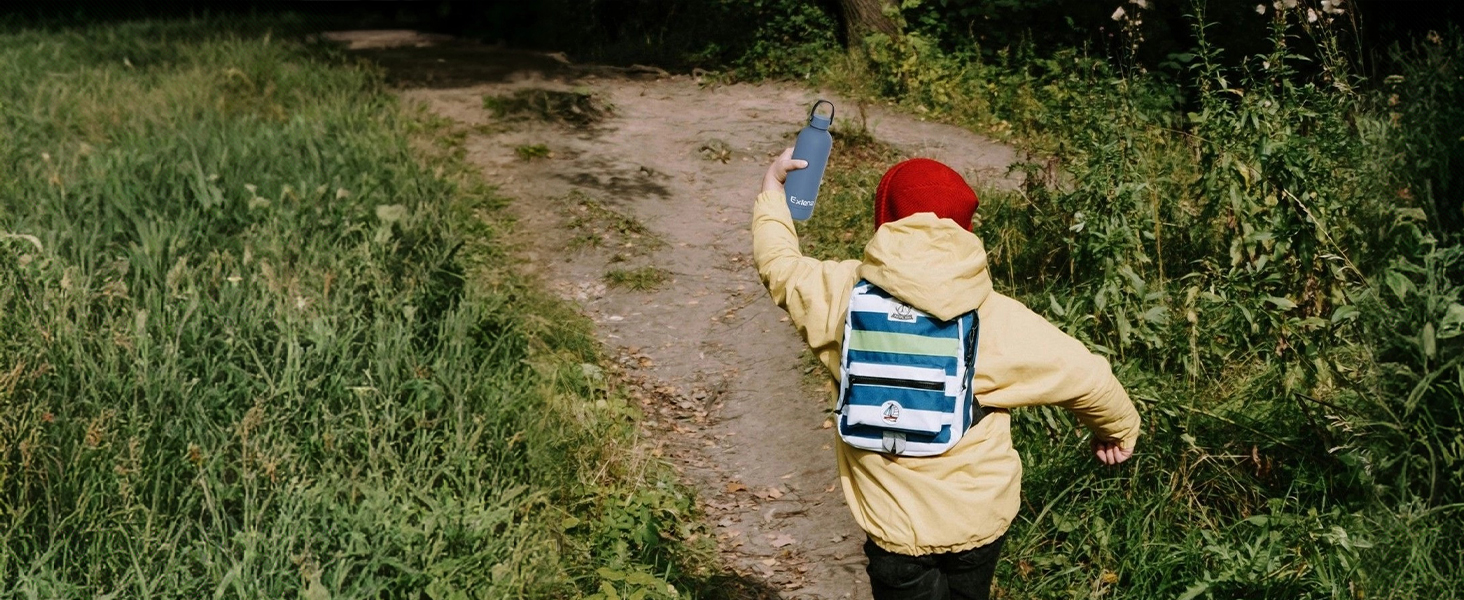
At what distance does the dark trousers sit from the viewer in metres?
3.05

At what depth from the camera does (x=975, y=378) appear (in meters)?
2.96

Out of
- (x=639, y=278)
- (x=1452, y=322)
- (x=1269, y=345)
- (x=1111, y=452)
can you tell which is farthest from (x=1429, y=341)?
(x=639, y=278)

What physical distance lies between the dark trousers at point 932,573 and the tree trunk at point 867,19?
8.89 metres

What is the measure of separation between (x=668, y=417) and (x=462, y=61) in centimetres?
915

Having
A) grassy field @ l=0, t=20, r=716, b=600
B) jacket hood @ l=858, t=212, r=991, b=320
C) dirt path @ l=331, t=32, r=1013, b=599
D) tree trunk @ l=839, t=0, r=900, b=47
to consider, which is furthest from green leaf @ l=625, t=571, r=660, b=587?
tree trunk @ l=839, t=0, r=900, b=47

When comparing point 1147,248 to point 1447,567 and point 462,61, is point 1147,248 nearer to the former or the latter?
point 1447,567

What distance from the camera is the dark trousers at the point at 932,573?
305cm

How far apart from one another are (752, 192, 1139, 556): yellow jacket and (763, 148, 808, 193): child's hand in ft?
0.86

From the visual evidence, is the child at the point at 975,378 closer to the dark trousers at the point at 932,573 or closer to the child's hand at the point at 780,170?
the dark trousers at the point at 932,573

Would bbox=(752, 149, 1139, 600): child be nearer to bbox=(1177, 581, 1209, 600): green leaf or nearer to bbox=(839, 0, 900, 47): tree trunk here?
bbox=(1177, 581, 1209, 600): green leaf

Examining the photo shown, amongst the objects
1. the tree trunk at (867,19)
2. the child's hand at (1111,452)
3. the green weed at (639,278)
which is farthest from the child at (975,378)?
the tree trunk at (867,19)

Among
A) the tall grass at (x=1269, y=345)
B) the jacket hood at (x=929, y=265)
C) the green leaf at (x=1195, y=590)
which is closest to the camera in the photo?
the jacket hood at (x=929, y=265)

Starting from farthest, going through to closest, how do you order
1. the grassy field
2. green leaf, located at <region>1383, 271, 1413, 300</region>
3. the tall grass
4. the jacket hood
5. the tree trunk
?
the tree trunk → the grassy field → the tall grass → green leaf, located at <region>1383, 271, 1413, 300</region> → the jacket hood

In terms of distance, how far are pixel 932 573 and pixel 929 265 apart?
83cm
